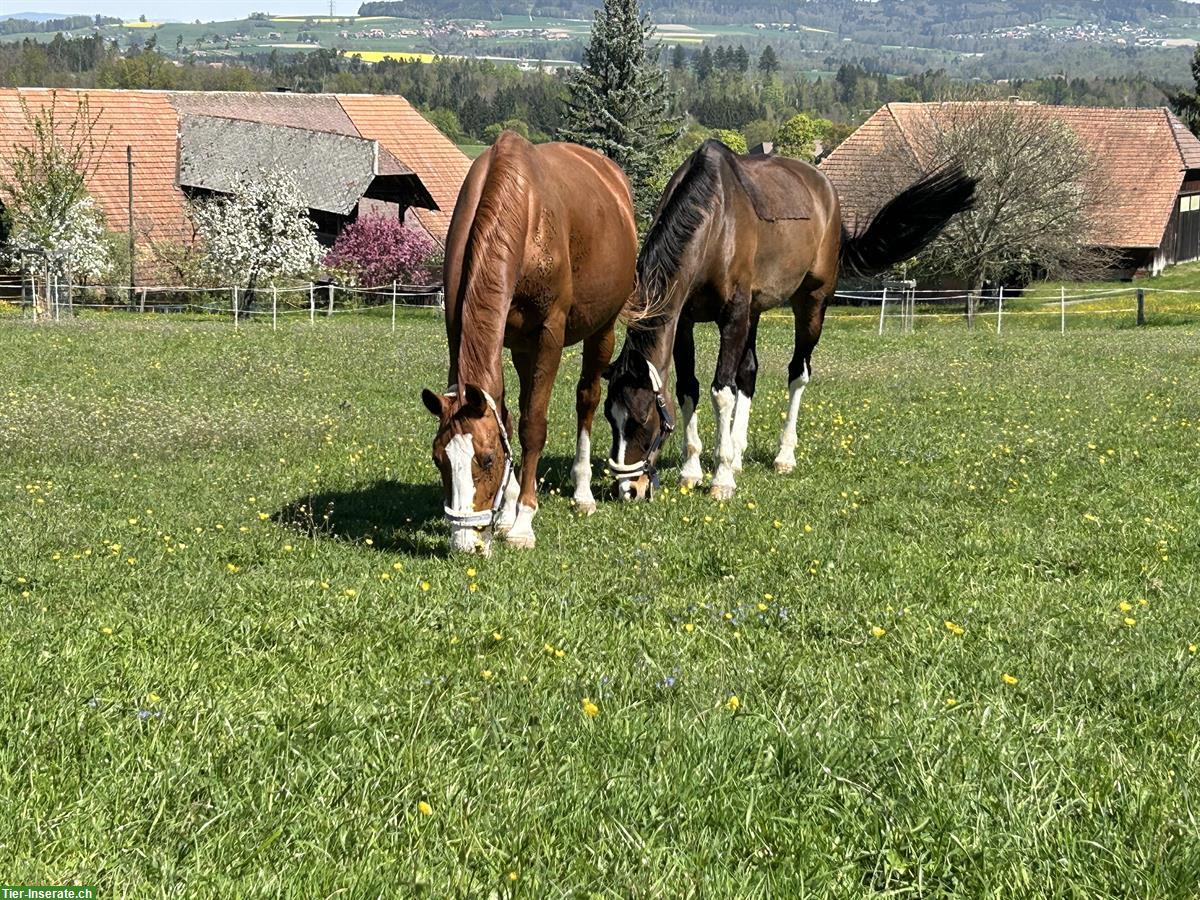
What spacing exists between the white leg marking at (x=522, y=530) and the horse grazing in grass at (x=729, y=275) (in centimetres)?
152

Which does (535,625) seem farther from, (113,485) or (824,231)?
(824,231)

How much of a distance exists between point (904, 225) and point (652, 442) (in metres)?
4.83

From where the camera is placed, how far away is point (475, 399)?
274 inches

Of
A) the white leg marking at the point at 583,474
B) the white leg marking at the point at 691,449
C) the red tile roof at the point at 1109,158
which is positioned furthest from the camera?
the red tile roof at the point at 1109,158

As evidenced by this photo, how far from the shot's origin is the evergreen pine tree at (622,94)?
55.3 m

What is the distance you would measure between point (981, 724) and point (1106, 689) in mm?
949

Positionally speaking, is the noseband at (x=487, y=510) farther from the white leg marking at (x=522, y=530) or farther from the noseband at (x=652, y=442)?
the noseband at (x=652, y=442)

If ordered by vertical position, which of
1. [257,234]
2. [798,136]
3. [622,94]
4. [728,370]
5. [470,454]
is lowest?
[257,234]

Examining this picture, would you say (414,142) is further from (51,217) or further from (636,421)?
(636,421)

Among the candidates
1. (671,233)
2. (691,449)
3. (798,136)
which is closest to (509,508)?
(671,233)

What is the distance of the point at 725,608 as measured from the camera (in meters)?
6.49

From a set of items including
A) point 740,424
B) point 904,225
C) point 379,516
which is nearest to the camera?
point 379,516

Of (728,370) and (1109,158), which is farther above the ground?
(1109,158)

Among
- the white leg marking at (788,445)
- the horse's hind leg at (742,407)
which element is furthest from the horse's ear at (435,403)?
the white leg marking at (788,445)
